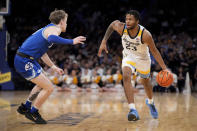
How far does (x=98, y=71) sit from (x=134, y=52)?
281 inches

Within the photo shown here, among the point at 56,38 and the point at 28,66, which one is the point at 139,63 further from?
the point at 28,66

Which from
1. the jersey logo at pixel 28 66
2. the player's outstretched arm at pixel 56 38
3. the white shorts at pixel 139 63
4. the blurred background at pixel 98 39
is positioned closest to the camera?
the player's outstretched arm at pixel 56 38

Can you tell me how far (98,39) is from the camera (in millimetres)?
15609

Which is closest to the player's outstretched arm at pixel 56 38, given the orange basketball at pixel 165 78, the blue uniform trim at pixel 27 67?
the blue uniform trim at pixel 27 67

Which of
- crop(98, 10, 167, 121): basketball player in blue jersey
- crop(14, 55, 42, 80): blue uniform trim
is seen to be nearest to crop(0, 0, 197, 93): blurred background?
crop(14, 55, 42, 80): blue uniform trim

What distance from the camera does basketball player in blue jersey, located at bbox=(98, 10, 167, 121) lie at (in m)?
4.75

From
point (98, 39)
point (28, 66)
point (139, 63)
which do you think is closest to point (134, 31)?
point (139, 63)

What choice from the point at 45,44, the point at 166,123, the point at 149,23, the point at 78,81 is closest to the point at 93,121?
the point at 166,123

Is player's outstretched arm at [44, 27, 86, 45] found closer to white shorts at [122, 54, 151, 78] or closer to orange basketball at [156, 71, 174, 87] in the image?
white shorts at [122, 54, 151, 78]

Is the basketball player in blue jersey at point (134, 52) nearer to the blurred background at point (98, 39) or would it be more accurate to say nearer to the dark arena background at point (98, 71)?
the dark arena background at point (98, 71)

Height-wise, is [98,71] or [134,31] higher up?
[134,31]

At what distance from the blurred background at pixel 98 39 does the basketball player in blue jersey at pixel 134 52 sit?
5.65m

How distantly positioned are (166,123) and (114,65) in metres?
7.76

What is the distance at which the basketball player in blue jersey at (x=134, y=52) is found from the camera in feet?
15.6
